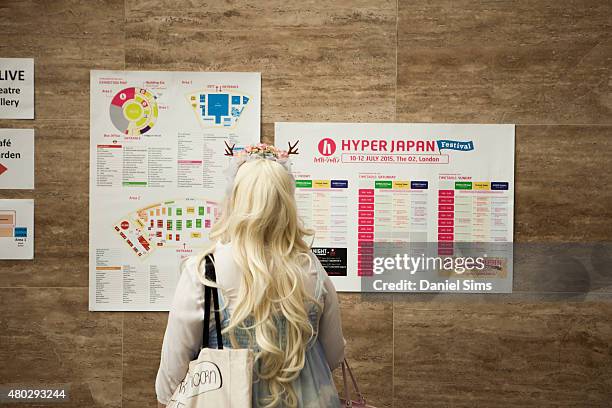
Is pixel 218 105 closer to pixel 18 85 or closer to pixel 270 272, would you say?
pixel 18 85

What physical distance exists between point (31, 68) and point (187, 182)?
30.2 inches

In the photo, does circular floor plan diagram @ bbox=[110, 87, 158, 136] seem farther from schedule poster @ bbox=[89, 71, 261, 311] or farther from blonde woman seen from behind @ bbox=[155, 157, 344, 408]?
blonde woman seen from behind @ bbox=[155, 157, 344, 408]

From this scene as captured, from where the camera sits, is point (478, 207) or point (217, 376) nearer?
point (217, 376)

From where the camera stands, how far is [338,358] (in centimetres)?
169

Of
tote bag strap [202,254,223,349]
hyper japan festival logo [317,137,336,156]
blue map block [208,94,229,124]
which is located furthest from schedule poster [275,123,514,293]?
tote bag strap [202,254,223,349]

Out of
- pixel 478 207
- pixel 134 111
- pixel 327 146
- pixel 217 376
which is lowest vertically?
pixel 217 376

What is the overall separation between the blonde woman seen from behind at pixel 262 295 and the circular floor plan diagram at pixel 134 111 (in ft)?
3.53

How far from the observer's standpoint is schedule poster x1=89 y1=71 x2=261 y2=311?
2506 millimetres

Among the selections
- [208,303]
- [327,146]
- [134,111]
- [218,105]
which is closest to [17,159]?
[134,111]

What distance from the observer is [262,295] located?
57.2 inches

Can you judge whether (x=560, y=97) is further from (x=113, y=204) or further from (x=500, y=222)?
(x=113, y=204)

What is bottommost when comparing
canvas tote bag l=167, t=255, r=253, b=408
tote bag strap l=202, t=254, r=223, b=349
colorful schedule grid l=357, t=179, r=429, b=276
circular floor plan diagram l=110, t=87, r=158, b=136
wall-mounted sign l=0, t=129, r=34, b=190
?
canvas tote bag l=167, t=255, r=253, b=408

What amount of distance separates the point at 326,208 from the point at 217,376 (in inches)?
45.5

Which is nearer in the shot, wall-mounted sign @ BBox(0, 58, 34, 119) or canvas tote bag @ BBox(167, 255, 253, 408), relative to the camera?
canvas tote bag @ BBox(167, 255, 253, 408)
